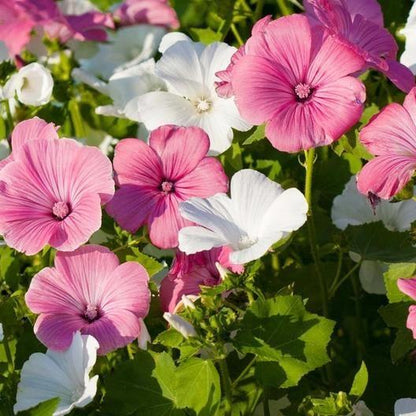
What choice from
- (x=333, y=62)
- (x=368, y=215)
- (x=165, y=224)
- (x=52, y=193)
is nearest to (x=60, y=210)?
(x=52, y=193)

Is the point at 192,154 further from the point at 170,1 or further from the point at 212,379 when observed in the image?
the point at 170,1

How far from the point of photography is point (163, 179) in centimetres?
136

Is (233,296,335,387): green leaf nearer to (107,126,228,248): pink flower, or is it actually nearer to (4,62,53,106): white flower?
(107,126,228,248): pink flower

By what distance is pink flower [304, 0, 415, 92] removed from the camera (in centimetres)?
124

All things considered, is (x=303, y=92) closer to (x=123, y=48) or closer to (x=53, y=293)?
(x=53, y=293)

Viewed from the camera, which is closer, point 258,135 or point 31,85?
point 258,135

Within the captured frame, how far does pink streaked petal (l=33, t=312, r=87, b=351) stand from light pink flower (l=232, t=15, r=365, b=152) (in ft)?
1.05

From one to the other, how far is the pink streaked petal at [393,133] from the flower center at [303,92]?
0.26 ft

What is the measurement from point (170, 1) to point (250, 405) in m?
1.28

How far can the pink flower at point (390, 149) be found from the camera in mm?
1199

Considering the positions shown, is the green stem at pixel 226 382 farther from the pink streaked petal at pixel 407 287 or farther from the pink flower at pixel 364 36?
the pink flower at pixel 364 36

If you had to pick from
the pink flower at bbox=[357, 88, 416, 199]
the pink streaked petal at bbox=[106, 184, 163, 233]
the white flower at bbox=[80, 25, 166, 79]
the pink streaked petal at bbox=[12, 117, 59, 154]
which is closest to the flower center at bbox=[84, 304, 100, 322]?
the pink streaked petal at bbox=[106, 184, 163, 233]

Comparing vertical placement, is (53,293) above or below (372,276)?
above

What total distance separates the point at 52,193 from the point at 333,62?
38cm
